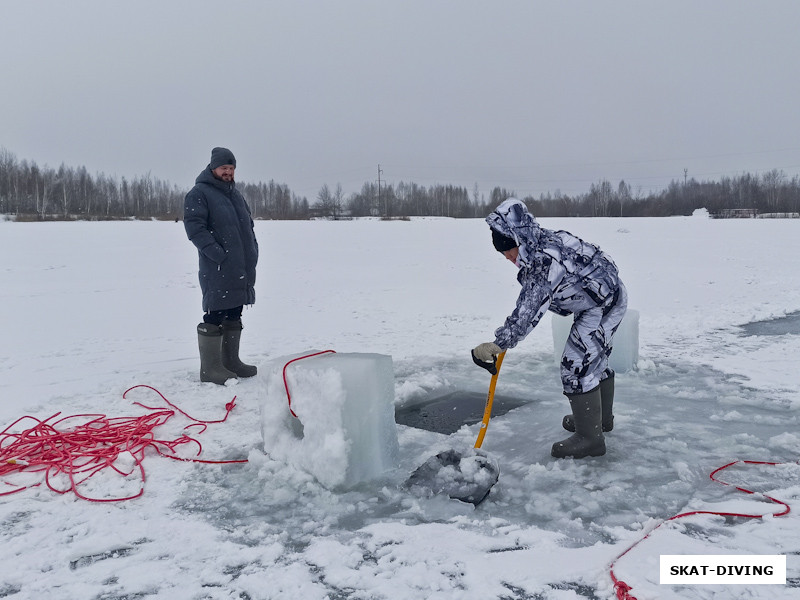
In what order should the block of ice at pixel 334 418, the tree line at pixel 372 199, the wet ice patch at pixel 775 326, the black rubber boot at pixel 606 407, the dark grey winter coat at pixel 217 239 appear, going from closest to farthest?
the block of ice at pixel 334 418 < the black rubber boot at pixel 606 407 < the dark grey winter coat at pixel 217 239 < the wet ice patch at pixel 775 326 < the tree line at pixel 372 199

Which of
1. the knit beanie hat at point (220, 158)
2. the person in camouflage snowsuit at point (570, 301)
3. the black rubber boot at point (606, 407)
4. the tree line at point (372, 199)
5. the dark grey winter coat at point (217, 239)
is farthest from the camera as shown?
the tree line at point (372, 199)

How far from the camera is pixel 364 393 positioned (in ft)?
10.7

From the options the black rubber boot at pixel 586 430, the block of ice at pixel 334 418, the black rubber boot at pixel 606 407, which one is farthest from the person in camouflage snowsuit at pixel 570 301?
the block of ice at pixel 334 418

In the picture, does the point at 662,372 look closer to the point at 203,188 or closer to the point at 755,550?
the point at 755,550

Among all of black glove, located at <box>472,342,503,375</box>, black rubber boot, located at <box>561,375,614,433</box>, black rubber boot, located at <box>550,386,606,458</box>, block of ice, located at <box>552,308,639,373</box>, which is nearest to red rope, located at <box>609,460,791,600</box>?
black rubber boot, located at <box>550,386,606,458</box>

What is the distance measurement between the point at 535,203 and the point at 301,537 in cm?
7843

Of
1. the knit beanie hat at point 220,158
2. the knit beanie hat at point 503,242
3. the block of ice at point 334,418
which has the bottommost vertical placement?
the block of ice at point 334,418

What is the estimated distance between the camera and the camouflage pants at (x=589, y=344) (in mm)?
3488

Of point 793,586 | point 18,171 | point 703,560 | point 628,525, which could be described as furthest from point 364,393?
point 18,171

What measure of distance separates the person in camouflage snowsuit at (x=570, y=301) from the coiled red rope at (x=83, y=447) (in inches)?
77.1

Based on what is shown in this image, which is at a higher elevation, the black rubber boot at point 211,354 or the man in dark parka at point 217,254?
the man in dark parka at point 217,254

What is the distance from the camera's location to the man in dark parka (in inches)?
198

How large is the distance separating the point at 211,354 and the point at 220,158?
5.49 ft

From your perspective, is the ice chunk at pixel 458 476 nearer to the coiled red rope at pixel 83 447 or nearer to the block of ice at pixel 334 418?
the block of ice at pixel 334 418
